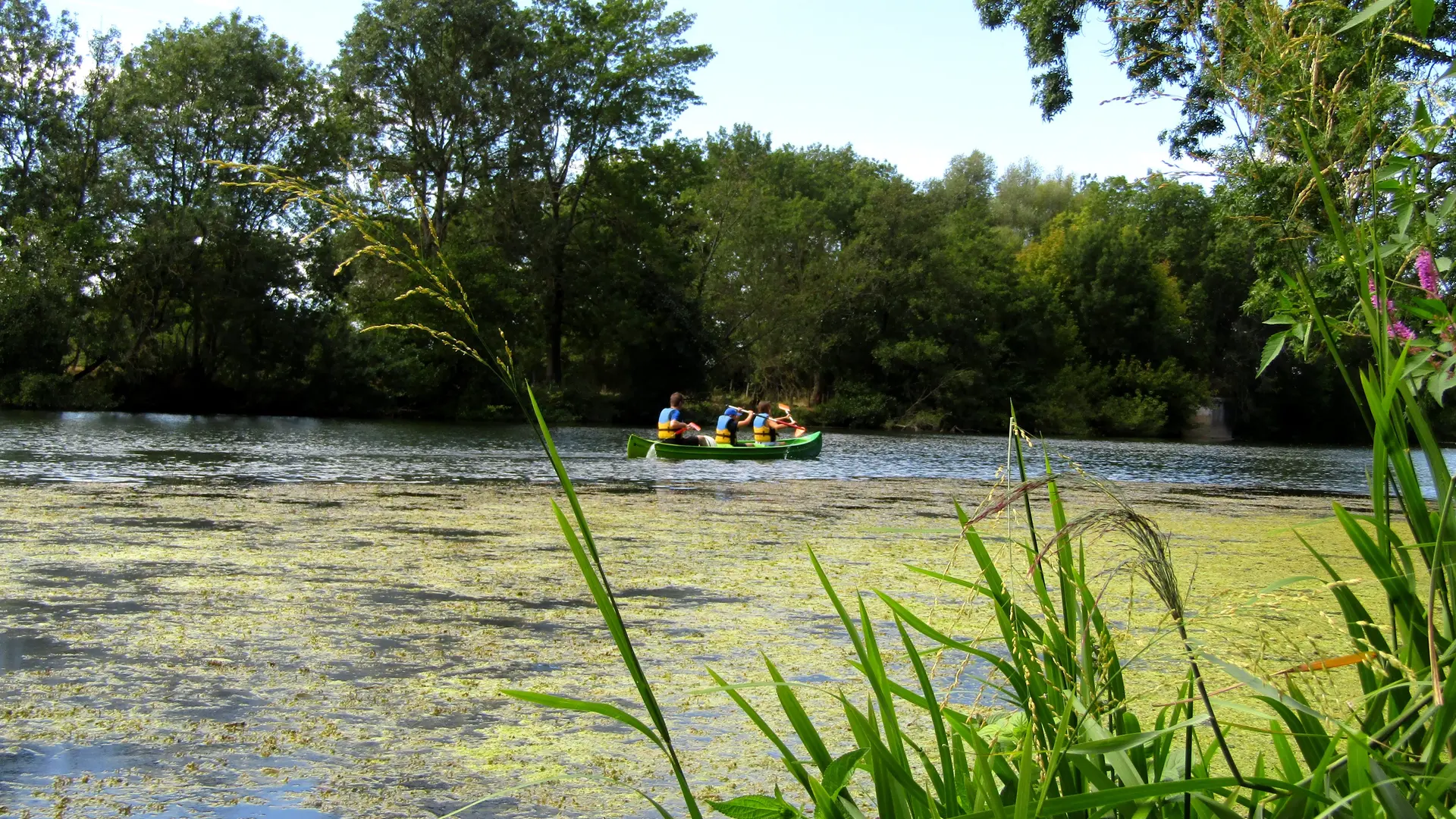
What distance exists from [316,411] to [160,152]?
8.01 metres

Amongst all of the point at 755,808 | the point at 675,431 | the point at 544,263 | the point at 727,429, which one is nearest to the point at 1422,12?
the point at 755,808

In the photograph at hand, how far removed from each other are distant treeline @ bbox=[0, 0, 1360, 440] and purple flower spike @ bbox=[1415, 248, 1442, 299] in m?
26.2

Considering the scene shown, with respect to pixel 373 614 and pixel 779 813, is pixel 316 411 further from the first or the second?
pixel 779 813

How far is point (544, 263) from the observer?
36.0 metres

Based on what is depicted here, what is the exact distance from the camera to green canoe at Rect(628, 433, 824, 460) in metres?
18.8

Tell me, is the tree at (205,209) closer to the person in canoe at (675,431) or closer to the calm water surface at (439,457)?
the calm water surface at (439,457)

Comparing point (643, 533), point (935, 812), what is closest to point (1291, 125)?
point (935, 812)

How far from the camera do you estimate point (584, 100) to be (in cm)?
3675

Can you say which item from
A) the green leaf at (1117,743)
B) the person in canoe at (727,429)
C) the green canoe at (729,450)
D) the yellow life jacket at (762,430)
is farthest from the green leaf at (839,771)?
the yellow life jacket at (762,430)

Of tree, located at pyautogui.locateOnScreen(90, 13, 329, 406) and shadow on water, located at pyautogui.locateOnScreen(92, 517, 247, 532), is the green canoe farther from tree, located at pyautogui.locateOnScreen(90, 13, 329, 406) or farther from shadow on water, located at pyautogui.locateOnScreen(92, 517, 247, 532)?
tree, located at pyautogui.locateOnScreen(90, 13, 329, 406)

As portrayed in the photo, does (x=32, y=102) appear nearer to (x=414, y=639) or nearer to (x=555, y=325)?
(x=555, y=325)

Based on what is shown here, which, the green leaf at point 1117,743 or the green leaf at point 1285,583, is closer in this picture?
the green leaf at point 1117,743

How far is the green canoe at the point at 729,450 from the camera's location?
18766 mm

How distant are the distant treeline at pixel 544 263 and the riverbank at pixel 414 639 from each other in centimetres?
2026
